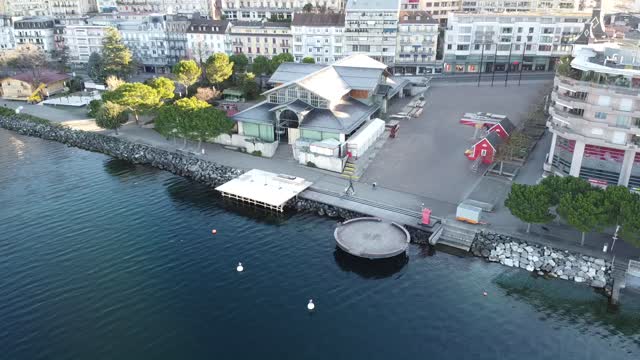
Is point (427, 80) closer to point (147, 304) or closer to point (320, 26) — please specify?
point (320, 26)

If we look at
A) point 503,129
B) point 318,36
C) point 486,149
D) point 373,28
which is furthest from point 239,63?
point 486,149

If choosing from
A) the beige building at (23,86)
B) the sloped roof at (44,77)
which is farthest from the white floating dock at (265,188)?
the sloped roof at (44,77)

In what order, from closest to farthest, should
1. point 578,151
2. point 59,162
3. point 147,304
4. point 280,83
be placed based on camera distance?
1. point 147,304
2. point 578,151
3. point 59,162
4. point 280,83

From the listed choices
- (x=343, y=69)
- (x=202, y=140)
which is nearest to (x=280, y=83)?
(x=343, y=69)

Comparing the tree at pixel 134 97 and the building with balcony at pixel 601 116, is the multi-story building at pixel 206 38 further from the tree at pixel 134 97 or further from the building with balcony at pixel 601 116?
the building with balcony at pixel 601 116

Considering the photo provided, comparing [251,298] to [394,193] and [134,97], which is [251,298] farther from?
[134,97]

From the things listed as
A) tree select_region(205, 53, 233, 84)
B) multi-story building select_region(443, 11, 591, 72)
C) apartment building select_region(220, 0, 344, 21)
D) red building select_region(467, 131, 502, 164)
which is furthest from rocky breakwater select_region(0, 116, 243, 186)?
apartment building select_region(220, 0, 344, 21)

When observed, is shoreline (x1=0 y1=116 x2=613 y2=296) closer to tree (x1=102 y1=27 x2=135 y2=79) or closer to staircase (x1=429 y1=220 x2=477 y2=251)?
staircase (x1=429 y1=220 x2=477 y2=251)
